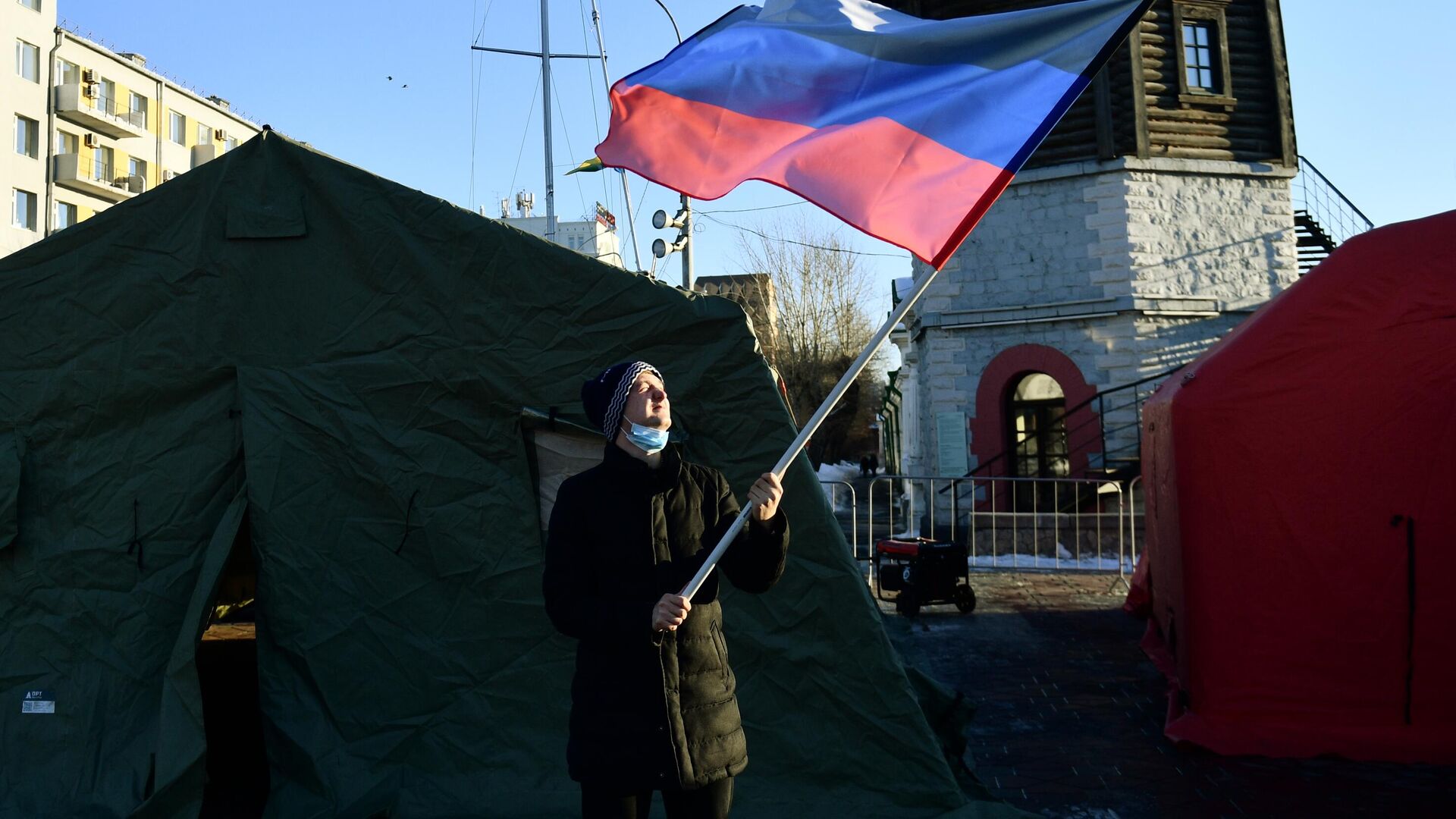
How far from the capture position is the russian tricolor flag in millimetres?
3588

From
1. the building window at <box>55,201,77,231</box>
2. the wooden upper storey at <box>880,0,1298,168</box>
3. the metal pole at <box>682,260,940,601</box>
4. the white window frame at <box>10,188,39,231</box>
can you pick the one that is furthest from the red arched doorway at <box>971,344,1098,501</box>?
the building window at <box>55,201,77,231</box>

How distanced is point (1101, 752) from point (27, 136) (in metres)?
41.5

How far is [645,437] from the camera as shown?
3033 mm

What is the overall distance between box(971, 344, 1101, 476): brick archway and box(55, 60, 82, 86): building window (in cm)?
3569

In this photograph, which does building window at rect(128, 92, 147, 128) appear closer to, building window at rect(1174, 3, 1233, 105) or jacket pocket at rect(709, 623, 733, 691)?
building window at rect(1174, 3, 1233, 105)

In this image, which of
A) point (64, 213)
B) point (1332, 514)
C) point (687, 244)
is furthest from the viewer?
point (64, 213)

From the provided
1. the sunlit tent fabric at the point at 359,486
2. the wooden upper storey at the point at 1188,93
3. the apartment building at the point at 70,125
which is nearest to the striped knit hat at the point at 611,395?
the sunlit tent fabric at the point at 359,486

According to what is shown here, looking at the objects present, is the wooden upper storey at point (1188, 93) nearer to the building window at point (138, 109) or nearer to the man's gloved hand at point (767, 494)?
the man's gloved hand at point (767, 494)

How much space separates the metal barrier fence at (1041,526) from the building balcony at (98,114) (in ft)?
115

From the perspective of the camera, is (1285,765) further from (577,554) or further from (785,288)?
(785,288)

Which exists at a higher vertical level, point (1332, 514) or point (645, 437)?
Answer: point (645, 437)

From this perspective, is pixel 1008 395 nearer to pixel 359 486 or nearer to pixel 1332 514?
pixel 1332 514

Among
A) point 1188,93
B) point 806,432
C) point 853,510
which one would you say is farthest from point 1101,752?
point 1188,93

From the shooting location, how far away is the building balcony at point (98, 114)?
3675 cm
